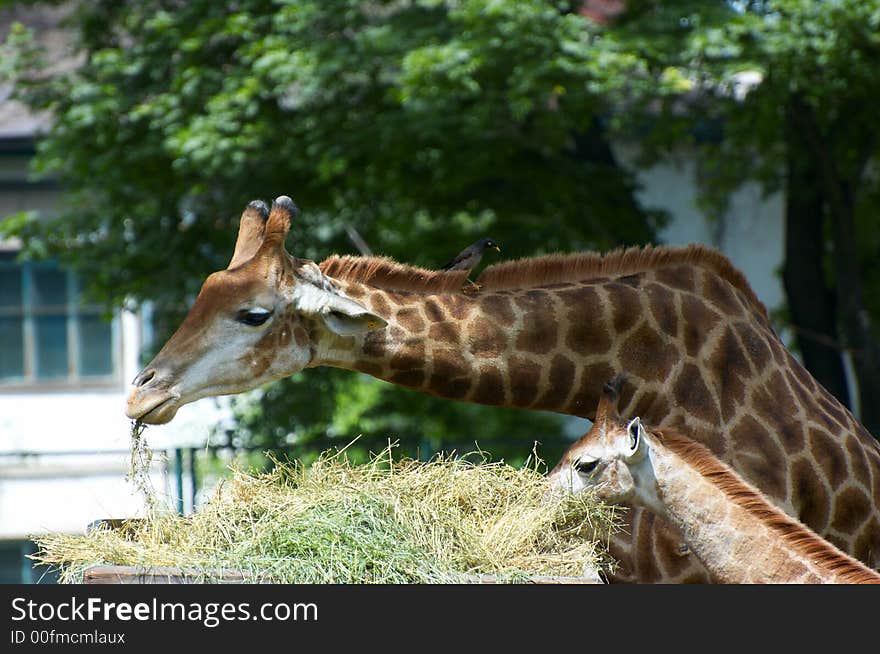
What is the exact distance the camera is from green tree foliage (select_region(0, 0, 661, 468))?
9.38m

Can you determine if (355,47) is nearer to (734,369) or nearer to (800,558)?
(734,369)

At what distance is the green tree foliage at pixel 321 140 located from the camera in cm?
938

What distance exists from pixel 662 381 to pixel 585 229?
657 centimetres

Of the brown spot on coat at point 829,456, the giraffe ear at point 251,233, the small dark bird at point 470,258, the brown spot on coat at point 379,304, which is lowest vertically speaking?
the brown spot on coat at point 829,456

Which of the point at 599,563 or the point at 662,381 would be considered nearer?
the point at 599,563

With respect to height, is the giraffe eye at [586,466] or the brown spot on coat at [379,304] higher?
the brown spot on coat at [379,304]

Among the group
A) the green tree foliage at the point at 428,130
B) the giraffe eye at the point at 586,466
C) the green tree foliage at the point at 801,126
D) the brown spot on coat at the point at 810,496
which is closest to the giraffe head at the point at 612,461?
the giraffe eye at the point at 586,466

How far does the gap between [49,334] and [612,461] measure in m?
12.6

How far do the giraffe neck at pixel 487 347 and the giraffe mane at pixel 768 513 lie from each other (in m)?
0.73

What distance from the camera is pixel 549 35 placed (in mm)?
9055

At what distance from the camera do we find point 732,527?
4.23m

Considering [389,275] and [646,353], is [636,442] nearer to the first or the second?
[646,353]

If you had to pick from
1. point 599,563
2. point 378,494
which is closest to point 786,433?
point 599,563

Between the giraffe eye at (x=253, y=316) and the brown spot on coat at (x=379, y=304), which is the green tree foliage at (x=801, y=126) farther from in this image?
the giraffe eye at (x=253, y=316)
